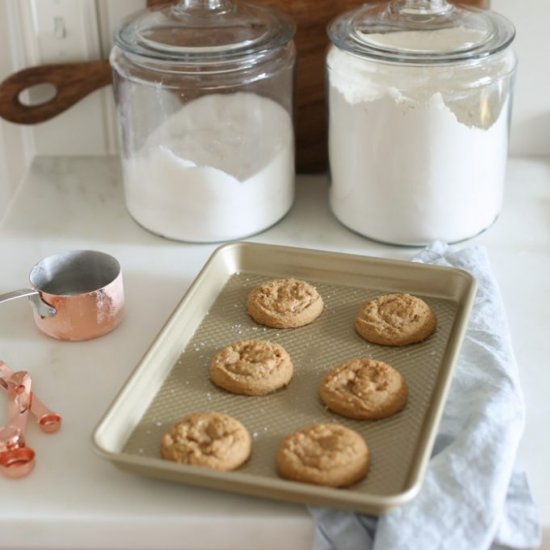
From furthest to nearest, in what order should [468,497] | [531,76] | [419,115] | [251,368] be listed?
[531,76] → [419,115] → [251,368] → [468,497]

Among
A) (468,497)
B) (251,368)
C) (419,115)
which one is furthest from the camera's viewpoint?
(419,115)

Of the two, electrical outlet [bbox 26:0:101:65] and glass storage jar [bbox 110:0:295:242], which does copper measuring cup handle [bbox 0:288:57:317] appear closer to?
glass storage jar [bbox 110:0:295:242]

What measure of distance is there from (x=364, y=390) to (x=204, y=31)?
16.0 inches

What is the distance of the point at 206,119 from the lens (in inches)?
38.9

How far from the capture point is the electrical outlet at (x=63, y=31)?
3.58ft

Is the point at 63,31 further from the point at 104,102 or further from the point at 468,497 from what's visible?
the point at 468,497

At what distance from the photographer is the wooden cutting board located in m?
Answer: 1.05

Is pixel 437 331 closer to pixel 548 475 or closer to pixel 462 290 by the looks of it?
pixel 462 290

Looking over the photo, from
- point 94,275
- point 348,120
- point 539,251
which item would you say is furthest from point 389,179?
point 94,275

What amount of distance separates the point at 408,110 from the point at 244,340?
264 millimetres

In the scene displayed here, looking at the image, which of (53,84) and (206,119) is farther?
(53,84)

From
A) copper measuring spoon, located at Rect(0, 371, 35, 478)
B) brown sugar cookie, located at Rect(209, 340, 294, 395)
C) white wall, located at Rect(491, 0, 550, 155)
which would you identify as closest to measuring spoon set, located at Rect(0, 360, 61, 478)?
copper measuring spoon, located at Rect(0, 371, 35, 478)

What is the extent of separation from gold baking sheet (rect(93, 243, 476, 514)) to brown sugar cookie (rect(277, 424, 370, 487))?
0.04 ft

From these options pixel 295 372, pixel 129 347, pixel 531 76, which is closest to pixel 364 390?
pixel 295 372
